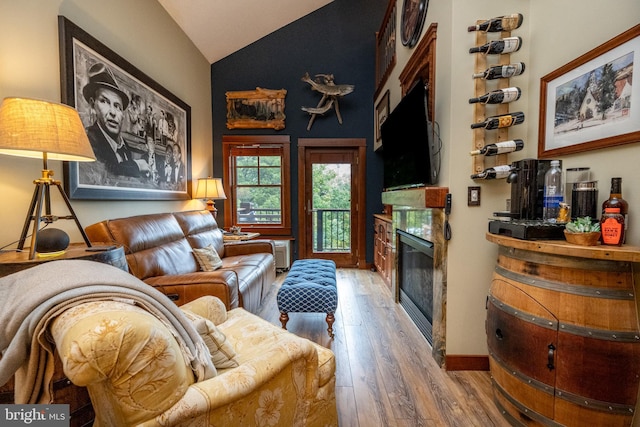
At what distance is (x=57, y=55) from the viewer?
1809 millimetres

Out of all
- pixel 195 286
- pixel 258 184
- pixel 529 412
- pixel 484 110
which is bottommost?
pixel 529 412

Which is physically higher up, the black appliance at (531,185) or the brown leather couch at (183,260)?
the black appliance at (531,185)

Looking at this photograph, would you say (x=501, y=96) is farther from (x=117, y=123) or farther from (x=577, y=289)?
(x=117, y=123)

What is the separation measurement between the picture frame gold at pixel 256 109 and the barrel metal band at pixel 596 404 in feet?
13.9

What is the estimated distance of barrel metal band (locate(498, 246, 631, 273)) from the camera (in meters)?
1.15

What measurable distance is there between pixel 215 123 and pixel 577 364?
4.81 metres

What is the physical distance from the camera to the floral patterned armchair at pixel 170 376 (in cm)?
69

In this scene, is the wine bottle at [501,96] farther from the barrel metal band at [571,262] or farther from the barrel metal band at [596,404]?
the barrel metal band at [596,404]

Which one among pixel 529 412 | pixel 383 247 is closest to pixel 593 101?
pixel 529 412

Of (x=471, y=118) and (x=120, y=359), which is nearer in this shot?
(x=120, y=359)

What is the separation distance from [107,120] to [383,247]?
3287mm

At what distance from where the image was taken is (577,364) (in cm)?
118

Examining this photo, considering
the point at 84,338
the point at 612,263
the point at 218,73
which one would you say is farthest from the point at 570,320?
the point at 218,73

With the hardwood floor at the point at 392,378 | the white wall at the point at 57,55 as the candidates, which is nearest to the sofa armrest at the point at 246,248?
the white wall at the point at 57,55
